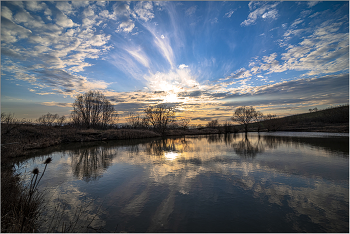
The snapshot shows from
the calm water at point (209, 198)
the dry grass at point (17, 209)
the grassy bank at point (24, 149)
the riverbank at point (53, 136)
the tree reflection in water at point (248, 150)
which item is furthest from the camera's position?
the riverbank at point (53, 136)

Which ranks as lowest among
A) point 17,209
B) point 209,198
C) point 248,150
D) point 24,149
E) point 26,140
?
point 209,198

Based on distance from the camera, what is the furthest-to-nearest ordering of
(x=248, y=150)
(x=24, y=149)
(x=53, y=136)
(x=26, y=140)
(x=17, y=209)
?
(x=53, y=136) < (x=26, y=140) < (x=248, y=150) < (x=24, y=149) < (x=17, y=209)

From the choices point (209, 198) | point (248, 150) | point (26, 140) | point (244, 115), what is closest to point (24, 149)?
point (26, 140)

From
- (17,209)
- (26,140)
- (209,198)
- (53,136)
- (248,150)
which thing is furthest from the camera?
(53,136)

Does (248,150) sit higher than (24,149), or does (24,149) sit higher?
(24,149)

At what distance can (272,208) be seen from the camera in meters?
4.62

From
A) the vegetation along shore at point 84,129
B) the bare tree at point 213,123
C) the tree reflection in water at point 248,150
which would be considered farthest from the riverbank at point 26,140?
the bare tree at point 213,123

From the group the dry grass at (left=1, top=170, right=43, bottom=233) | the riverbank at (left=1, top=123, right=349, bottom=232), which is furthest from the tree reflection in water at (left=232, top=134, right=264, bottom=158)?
the riverbank at (left=1, top=123, right=349, bottom=232)

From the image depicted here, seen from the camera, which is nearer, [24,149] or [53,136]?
[24,149]

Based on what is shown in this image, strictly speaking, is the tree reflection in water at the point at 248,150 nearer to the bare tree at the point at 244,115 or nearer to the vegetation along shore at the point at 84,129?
the vegetation along shore at the point at 84,129

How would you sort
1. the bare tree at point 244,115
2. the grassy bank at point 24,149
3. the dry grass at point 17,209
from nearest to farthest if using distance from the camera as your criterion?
the dry grass at point 17,209, the grassy bank at point 24,149, the bare tree at point 244,115

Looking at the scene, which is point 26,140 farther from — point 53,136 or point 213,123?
point 213,123

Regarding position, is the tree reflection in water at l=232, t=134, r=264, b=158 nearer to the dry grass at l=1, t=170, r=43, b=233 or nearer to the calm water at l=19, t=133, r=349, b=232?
the calm water at l=19, t=133, r=349, b=232

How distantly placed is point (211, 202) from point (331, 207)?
11.5 feet
